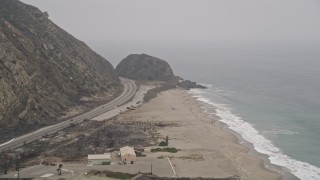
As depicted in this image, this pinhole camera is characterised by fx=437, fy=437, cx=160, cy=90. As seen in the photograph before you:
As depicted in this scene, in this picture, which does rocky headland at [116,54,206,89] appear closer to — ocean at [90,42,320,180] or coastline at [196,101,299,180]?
ocean at [90,42,320,180]

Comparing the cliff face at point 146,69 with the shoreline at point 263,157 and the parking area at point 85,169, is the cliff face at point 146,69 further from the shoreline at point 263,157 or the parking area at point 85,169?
the parking area at point 85,169

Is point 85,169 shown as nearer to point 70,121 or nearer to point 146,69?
point 70,121

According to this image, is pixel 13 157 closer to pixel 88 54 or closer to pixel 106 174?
pixel 106 174

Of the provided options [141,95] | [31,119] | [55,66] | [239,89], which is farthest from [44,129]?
[239,89]

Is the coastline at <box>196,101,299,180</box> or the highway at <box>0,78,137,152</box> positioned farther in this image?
the highway at <box>0,78,137,152</box>

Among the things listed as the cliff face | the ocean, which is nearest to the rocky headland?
the cliff face

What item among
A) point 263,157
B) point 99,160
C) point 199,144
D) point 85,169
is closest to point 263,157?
point 263,157
